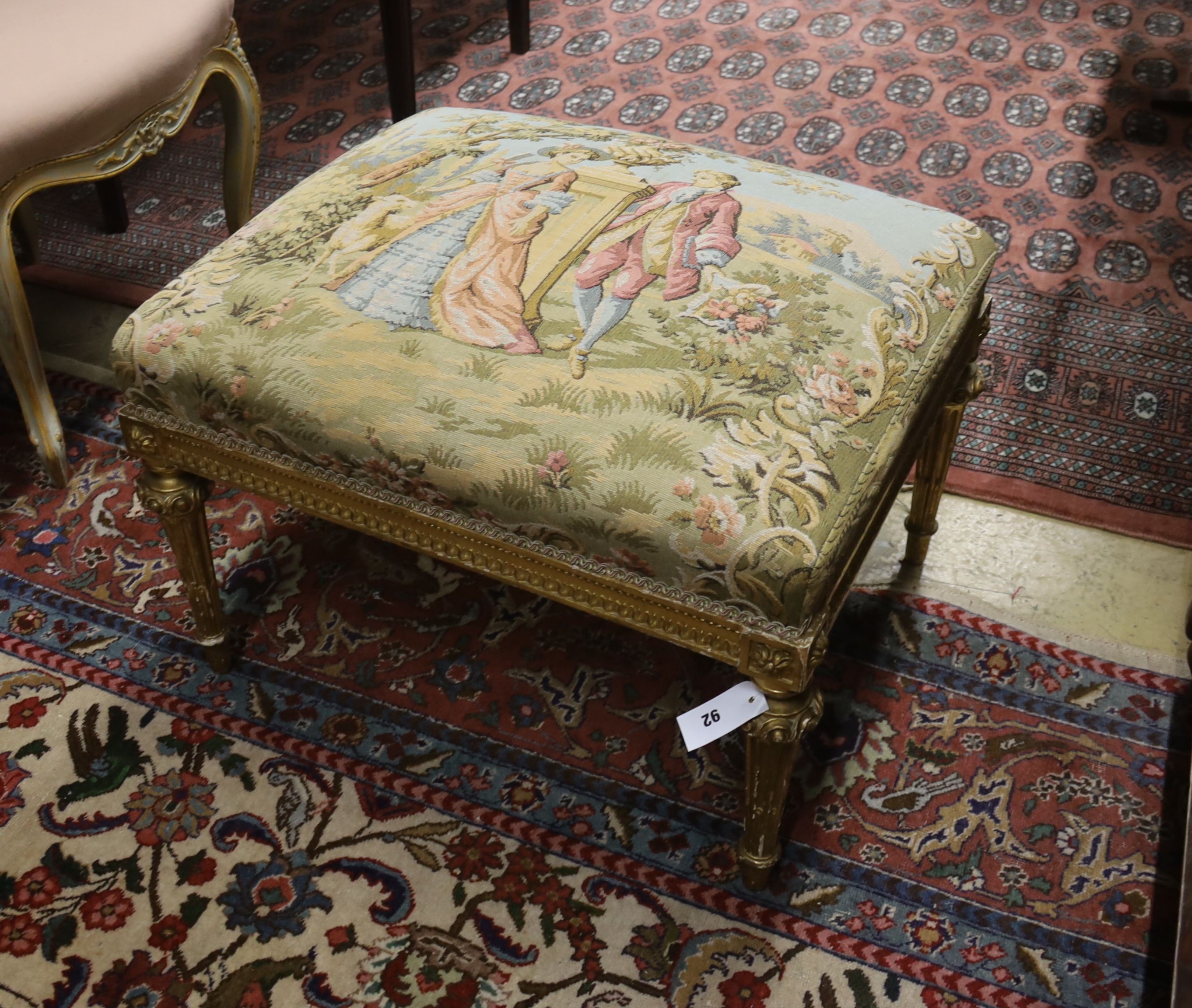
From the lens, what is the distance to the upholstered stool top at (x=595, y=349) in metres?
0.93

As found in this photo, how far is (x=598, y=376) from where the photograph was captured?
0.98 metres

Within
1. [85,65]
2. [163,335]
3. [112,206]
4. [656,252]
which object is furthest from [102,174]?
[656,252]

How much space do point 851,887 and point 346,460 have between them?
620mm

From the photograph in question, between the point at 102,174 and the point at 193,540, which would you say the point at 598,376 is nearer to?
the point at 193,540

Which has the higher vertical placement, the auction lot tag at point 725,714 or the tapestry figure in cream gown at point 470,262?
the tapestry figure in cream gown at point 470,262

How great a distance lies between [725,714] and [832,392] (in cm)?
28

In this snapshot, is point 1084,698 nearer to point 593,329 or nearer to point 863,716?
point 863,716

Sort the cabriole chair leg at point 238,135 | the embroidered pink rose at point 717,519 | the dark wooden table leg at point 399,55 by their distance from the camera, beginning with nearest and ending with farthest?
the embroidered pink rose at point 717,519 < the cabriole chair leg at point 238,135 < the dark wooden table leg at point 399,55

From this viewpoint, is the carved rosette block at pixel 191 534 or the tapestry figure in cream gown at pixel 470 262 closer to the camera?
the tapestry figure in cream gown at pixel 470 262

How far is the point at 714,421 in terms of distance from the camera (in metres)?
0.95


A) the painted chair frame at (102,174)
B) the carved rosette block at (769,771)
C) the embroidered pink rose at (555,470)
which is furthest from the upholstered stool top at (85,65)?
the carved rosette block at (769,771)

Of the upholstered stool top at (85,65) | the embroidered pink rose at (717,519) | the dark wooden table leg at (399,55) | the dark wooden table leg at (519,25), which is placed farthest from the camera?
the dark wooden table leg at (519,25)

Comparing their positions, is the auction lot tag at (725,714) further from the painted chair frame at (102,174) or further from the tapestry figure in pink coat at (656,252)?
the painted chair frame at (102,174)

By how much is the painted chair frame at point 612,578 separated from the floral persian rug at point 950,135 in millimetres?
467
